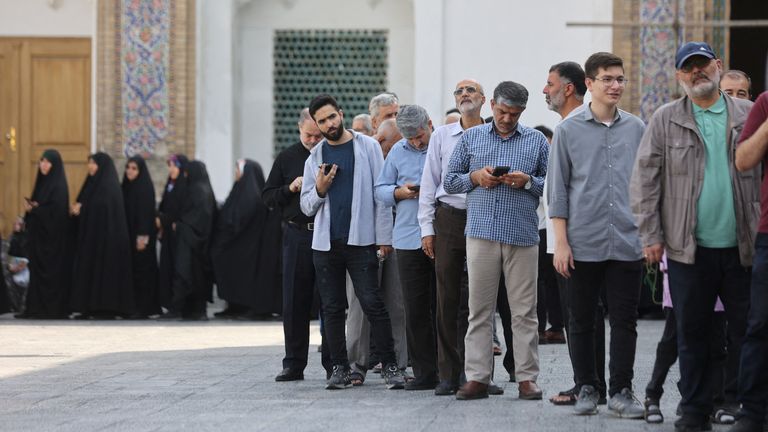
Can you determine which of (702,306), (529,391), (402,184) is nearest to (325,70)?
(402,184)

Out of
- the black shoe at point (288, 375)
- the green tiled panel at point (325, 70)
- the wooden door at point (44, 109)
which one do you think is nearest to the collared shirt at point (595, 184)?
the black shoe at point (288, 375)

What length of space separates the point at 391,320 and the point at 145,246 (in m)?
7.22

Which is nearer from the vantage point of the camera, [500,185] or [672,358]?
[672,358]

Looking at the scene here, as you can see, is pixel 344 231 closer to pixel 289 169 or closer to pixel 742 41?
pixel 289 169

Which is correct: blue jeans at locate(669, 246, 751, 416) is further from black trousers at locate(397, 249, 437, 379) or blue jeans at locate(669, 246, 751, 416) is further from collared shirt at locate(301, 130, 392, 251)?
collared shirt at locate(301, 130, 392, 251)

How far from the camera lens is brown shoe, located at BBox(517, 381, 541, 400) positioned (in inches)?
316

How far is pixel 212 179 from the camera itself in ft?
61.2

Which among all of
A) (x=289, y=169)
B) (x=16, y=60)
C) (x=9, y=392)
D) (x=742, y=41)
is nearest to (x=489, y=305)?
(x=289, y=169)

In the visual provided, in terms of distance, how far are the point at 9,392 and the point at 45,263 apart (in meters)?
7.43

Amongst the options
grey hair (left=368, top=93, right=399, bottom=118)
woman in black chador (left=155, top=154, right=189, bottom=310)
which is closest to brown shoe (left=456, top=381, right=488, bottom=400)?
grey hair (left=368, top=93, right=399, bottom=118)

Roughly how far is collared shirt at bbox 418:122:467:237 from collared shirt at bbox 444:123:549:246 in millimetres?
246

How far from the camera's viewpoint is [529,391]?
8031mm

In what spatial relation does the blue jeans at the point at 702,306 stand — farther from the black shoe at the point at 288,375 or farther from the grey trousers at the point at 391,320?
the black shoe at the point at 288,375

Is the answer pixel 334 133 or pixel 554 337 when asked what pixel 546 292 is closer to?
pixel 554 337
